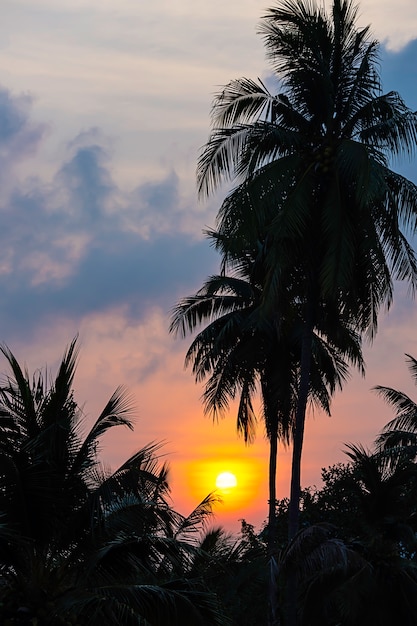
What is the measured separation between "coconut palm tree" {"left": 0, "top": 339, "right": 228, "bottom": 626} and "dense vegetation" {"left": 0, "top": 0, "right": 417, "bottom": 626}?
29 millimetres

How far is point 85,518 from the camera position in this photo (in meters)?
17.8

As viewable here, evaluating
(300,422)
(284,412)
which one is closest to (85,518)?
(300,422)

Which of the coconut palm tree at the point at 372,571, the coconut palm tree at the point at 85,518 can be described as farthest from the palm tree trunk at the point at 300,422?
the coconut palm tree at the point at 85,518

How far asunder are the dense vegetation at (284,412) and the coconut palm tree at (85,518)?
0.03 m

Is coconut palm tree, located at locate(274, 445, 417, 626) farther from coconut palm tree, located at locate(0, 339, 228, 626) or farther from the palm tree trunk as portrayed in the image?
coconut palm tree, located at locate(0, 339, 228, 626)

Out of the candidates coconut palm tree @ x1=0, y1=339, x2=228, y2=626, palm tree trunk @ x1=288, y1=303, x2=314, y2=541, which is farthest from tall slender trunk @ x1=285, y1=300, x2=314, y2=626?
coconut palm tree @ x1=0, y1=339, x2=228, y2=626

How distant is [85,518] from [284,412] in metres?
18.8

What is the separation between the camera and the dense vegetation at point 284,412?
16938 millimetres

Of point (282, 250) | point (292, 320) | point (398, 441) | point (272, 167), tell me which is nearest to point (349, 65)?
point (272, 167)

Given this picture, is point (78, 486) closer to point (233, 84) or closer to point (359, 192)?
point (359, 192)

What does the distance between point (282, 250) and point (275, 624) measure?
12.6 metres

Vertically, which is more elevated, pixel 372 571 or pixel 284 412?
pixel 284 412

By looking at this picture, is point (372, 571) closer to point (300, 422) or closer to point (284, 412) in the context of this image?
point (300, 422)

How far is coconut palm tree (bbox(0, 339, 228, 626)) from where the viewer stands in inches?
642
